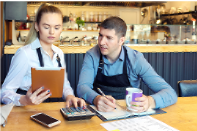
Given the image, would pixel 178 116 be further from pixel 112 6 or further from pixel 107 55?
pixel 112 6

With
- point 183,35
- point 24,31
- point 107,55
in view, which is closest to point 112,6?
point 24,31

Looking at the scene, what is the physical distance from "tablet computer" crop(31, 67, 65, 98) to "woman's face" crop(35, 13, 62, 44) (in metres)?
0.54

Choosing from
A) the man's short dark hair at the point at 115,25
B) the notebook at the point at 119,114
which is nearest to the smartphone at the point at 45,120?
the notebook at the point at 119,114

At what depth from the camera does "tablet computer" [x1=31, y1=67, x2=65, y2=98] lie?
40.5 inches

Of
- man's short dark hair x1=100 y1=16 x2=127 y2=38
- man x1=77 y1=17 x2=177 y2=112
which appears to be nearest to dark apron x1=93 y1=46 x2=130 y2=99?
man x1=77 y1=17 x2=177 y2=112

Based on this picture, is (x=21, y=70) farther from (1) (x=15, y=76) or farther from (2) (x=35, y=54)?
(2) (x=35, y=54)

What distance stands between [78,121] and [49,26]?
763 millimetres

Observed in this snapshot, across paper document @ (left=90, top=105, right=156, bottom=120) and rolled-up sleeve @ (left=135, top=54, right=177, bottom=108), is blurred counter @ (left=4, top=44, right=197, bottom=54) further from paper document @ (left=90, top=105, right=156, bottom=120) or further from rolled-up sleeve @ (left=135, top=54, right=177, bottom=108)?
paper document @ (left=90, top=105, right=156, bottom=120)

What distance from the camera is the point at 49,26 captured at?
1.52 meters

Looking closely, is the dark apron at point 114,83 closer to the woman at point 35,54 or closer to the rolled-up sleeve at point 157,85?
the rolled-up sleeve at point 157,85

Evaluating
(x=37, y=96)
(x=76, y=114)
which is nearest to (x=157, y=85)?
(x=76, y=114)

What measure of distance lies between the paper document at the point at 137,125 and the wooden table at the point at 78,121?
4 centimetres

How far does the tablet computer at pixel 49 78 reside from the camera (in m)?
1.03

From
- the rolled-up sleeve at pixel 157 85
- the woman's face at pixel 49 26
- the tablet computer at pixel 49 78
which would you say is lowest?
the rolled-up sleeve at pixel 157 85
